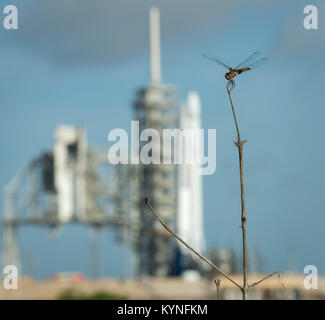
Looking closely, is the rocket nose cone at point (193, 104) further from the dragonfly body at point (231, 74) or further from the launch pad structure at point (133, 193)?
the dragonfly body at point (231, 74)

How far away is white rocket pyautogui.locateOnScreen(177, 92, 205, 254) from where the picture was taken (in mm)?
78625

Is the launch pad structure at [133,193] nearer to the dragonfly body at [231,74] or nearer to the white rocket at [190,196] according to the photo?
the white rocket at [190,196]

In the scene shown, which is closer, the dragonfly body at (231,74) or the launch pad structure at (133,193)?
the dragonfly body at (231,74)

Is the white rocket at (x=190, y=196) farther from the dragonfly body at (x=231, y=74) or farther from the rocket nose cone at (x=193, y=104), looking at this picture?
the dragonfly body at (x=231, y=74)

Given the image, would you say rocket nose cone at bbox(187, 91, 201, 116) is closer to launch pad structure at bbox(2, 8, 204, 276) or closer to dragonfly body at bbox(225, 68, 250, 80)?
launch pad structure at bbox(2, 8, 204, 276)

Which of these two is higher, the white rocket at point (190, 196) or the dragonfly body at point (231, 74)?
the white rocket at point (190, 196)

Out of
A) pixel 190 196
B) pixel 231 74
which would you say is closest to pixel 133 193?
pixel 190 196

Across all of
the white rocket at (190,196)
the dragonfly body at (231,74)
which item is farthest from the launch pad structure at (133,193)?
the dragonfly body at (231,74)

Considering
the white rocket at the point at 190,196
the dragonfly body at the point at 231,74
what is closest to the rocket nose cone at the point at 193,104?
the white rocket at the point at 190,196

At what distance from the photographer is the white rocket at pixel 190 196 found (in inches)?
3095

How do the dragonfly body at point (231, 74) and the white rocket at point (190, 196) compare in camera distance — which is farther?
the white rocket at point (190, 196)

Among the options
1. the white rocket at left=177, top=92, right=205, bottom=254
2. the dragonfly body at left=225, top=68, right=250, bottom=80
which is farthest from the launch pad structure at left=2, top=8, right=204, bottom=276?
the dragonfly body at left=225, top=68, right=250, bottom=80

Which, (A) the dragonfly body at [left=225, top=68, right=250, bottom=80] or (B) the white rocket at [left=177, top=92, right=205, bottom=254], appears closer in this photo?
(A) the dragonfly body at [left=225, top=68, right=250, bottom=80]
